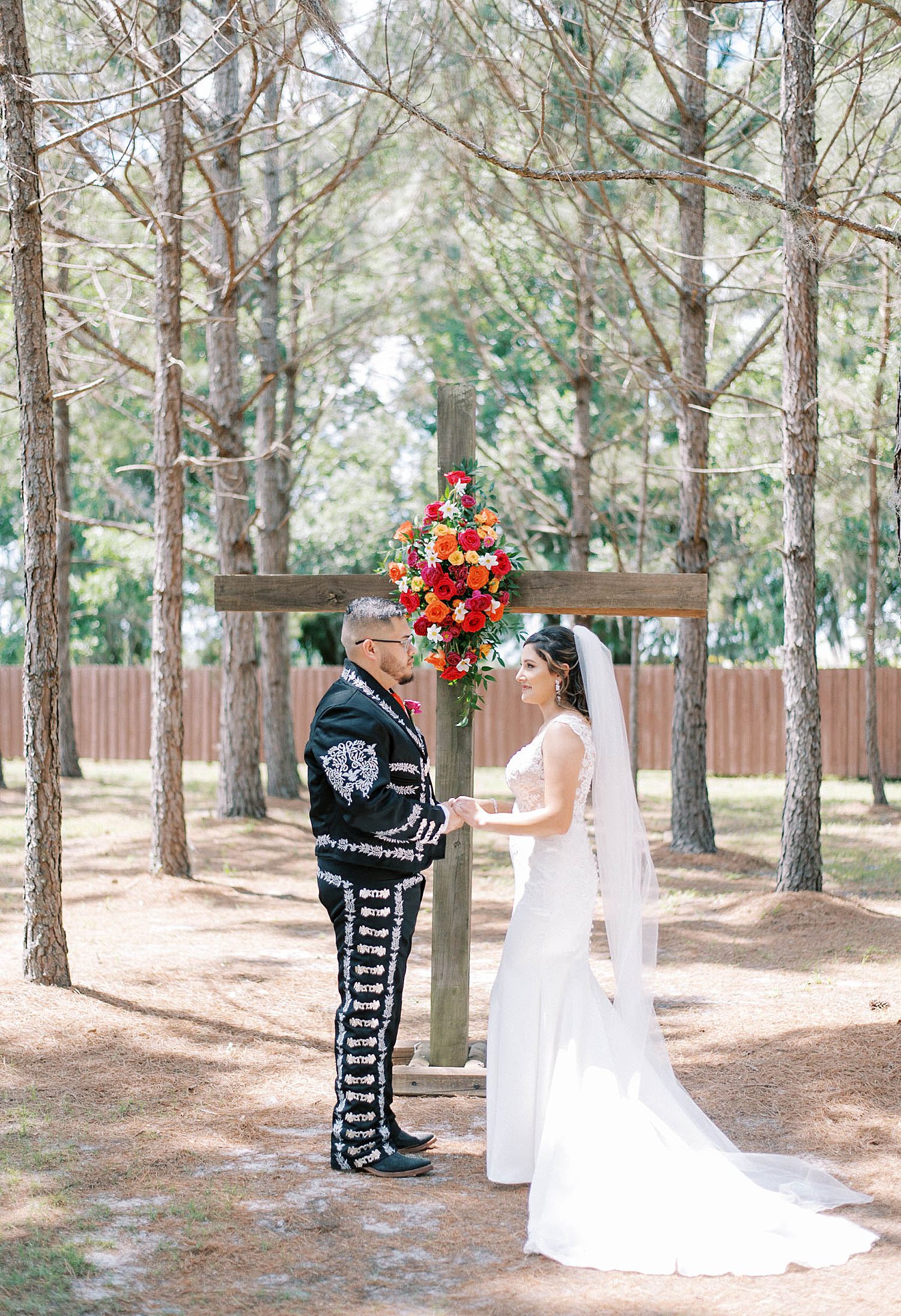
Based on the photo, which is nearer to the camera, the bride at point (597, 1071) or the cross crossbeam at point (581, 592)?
the bride at point (597, 1071)

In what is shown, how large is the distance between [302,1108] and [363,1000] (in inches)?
38.7

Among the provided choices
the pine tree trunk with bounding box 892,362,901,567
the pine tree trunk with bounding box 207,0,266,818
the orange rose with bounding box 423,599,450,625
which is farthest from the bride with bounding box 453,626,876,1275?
the pine tree trunk with bounding box 207,0,266,818

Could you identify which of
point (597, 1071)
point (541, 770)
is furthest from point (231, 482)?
point (597, 1071)

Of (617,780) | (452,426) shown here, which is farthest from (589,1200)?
(452,426)

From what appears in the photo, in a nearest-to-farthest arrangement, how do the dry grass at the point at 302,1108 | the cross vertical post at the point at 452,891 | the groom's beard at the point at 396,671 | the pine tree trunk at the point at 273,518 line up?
the dry grass at the point at 302,1108, the groom's beard at the point at 396,671, the cross vertical post at the point at 452,891, the pine tree trunk at the point at 273,518

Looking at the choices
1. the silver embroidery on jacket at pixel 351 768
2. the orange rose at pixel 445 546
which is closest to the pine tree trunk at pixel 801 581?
the orange rose at pixel 445 546

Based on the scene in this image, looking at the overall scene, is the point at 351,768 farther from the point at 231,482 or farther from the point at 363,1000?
the point at 231,482

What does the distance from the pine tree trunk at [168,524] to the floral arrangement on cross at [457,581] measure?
4659 mm

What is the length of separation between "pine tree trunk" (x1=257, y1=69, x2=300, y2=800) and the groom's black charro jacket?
366 inches

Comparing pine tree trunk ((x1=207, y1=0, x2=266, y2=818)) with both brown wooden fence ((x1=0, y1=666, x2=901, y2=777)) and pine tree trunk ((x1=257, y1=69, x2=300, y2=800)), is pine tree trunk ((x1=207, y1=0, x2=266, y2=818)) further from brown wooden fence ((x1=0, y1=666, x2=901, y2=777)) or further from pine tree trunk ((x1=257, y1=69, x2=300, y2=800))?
brown wooden fence ((x1=0, y1=666, x2=901, y2=777))

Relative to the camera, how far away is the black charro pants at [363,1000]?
4098mm

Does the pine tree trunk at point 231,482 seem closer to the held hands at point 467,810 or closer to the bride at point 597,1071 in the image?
the held hands at point 467,810

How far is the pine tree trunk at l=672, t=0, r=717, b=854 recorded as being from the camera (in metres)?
11.1

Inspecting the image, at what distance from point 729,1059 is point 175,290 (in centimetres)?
695
